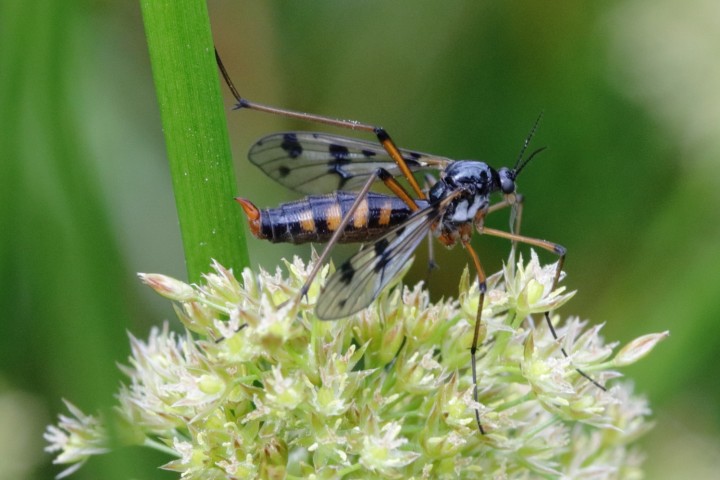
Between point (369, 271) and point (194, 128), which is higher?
point (194, 128)

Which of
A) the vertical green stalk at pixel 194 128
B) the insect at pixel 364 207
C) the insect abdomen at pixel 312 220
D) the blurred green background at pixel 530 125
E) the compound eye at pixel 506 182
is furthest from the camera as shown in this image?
the blurred green background at pixel 530 125

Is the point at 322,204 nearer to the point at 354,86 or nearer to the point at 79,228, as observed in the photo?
the point at 79,228

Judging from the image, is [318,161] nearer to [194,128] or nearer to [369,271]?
[369,271]

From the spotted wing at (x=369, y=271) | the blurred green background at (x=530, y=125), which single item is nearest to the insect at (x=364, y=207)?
the spotted wing at (x=369, y=271)

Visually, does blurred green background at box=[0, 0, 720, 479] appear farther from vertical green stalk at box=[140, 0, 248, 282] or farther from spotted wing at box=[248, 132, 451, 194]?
vertical green stalk at box=[140, 0, 248, 282]

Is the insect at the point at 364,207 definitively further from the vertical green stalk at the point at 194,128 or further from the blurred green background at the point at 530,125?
the blurred green background at the point at 530,125

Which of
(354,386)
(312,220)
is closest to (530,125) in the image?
(312,220)

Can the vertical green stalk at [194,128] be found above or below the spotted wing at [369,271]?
above
